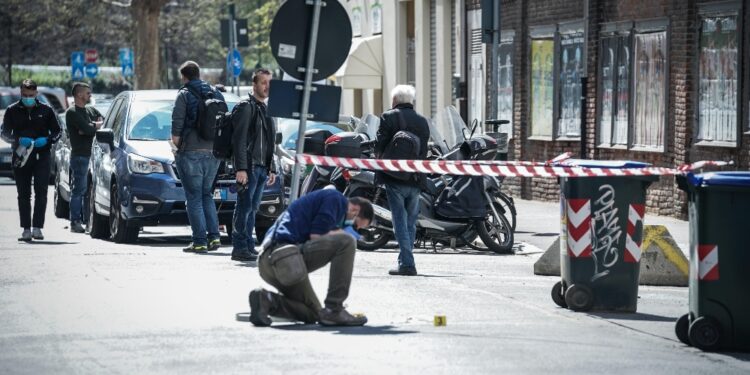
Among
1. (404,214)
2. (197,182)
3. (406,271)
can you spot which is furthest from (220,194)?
(406,271)

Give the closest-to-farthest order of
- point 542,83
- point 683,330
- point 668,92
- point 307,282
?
1. point 683,330
2. point 307,282
3. point 668,92
4. point 542,83

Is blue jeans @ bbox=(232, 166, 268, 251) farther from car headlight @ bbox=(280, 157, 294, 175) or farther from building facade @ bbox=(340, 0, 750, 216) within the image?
building facade @ bbox=(340, 0, 750, 216)

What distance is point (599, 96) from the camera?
24734 millimetres

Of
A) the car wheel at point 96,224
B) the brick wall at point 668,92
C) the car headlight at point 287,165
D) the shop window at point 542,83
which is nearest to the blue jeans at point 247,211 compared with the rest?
the car wheel at point 96,224

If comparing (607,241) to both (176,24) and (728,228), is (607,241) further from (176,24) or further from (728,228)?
(176,24)

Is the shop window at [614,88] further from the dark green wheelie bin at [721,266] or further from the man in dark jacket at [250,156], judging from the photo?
the dark green wheelie bin at [721,266]

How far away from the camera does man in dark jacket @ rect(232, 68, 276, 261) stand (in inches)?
599

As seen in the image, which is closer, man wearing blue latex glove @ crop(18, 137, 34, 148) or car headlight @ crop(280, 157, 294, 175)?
man wearing blue latex glove @ crop(18, 137, 34, 148)

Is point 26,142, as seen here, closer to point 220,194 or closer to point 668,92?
point 220,194

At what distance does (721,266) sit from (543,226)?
11149 millimetres

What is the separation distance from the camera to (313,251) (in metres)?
10.6

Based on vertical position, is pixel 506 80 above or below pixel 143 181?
above

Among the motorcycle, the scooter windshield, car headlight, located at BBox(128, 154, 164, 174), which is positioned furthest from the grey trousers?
the scooter windshield

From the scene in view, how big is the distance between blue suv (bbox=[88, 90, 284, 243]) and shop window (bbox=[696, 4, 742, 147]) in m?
5.87
